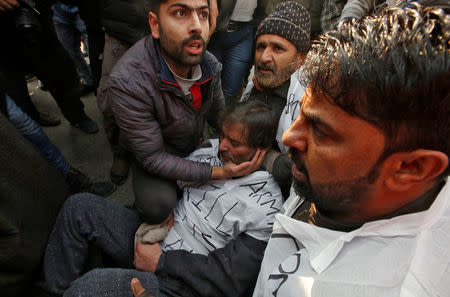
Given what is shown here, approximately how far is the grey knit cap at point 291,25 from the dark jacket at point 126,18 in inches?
39.6

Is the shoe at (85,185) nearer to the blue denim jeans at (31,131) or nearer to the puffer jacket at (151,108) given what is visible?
the blue denim jeans at (31,131)

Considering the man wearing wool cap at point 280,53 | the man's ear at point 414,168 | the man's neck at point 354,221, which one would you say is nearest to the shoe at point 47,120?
the man wearing wool cap at point 280,53

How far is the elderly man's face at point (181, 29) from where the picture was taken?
1.57 meters

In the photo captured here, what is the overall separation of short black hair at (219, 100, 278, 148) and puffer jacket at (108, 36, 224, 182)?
298 millimetres

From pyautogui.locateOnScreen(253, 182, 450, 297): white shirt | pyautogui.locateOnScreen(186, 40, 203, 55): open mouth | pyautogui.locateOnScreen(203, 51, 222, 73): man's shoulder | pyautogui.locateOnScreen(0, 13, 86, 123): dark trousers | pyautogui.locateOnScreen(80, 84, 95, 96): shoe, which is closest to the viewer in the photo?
pyautogui.locateOnScreen(253, 182, 450, 297): white shirt

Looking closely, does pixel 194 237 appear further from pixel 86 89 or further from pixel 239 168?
pixel 86 89

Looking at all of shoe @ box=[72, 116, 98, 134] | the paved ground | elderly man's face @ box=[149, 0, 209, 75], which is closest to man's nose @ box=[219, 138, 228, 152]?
elderly man's face @ box=[149, 0, 209, 75]

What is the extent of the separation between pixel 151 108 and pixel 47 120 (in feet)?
7.26

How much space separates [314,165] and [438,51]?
0.46m

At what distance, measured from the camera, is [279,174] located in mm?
1516

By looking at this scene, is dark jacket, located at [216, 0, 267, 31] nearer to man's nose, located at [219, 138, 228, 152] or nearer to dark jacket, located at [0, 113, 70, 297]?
man's nose, located at [219, 138, 228, 152]

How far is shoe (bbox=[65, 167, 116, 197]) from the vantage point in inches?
87.6

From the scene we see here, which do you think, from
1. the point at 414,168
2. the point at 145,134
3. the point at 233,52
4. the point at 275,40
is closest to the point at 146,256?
the point at 145,134

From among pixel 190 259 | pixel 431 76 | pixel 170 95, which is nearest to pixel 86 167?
pixel 170 95
